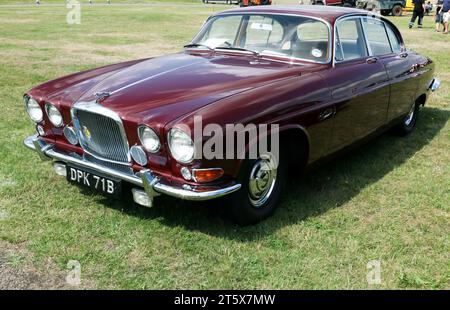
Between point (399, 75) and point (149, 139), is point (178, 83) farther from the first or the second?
point (399, 75)

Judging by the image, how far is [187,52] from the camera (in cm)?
462

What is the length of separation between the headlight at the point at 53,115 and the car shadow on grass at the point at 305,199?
2.44ft

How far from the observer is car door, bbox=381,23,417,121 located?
4785 mm

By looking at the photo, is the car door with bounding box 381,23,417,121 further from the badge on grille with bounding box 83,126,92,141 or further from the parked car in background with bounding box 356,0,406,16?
the parked car in background with bounding box 356,0,406,16

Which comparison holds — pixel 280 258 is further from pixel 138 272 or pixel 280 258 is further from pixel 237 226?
pixel 138 272

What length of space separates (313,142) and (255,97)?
2.41 feet

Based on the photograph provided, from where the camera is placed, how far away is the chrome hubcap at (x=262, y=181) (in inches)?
130

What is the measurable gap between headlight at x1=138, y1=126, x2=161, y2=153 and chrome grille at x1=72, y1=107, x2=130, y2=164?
16 centimetres

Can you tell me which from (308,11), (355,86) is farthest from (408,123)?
(308,11)

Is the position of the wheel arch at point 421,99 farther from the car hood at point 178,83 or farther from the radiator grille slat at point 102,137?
the radiator grille slat at point 102,137

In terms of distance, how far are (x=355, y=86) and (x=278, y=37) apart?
32.7 inches

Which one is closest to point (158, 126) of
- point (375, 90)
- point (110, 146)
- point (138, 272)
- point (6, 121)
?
point (110, 146)

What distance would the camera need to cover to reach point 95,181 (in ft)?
11.0

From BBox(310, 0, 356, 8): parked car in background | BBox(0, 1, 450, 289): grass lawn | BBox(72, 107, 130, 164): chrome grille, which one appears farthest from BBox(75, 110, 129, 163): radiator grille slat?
BBox(310, 0, 356, 8): parked car in background
